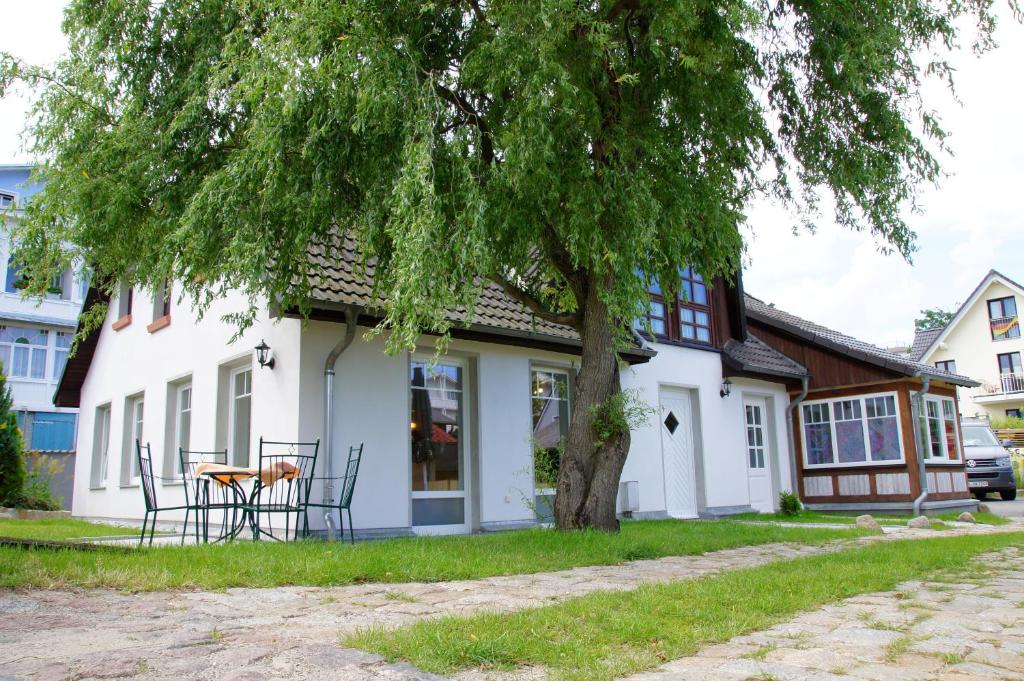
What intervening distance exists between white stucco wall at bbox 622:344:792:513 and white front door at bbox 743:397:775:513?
0.80ft

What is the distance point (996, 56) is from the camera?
309 inches

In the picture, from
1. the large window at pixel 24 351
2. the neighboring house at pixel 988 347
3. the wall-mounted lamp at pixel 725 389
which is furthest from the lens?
the neighboring house at pixel 988 347

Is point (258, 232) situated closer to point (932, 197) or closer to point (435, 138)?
point (435, 138)

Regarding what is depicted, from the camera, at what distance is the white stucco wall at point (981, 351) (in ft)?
130

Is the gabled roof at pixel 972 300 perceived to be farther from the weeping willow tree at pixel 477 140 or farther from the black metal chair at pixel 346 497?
the black metal chair at pixel 346 497

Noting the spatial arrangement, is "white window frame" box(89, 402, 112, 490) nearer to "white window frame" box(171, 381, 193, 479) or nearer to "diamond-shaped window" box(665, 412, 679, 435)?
"white window frame" box(171, 381, 193, 479)

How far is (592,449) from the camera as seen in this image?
8.37 m

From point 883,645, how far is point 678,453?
10741 millimetres

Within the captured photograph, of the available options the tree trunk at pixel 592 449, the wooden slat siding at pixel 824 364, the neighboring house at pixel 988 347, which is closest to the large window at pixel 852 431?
the wooden slat siding at pixel 824 364

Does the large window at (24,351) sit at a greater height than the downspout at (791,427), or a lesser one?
greater

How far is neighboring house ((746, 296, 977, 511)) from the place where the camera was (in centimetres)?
1495

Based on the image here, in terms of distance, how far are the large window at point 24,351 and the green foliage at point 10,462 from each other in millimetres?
12422

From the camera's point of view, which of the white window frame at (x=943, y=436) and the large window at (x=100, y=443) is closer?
the large window at (x=100, y=443)

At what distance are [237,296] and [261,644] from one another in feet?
26.1
